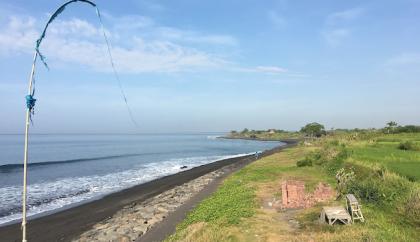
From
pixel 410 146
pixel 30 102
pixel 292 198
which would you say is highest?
pixel 30 102

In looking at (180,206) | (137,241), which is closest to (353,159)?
(180,206)

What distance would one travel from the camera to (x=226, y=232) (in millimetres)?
14852

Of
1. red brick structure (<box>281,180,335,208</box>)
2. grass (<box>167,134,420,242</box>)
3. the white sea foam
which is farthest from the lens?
the white sea foam

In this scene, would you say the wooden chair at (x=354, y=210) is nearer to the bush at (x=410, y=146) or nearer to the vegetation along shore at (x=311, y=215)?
the vegetation along shore at (x=311, y=215)

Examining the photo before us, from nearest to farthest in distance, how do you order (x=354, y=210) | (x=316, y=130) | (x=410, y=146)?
(x=354, y=210), (x=410, y=146), (x=316, y=130)

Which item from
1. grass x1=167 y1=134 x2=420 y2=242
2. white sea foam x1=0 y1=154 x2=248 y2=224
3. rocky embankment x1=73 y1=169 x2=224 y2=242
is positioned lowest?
white sea foam x1=0 y1=154 x2=248 y2=224

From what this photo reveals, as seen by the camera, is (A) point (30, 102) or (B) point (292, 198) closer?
(A) point (30, 102)

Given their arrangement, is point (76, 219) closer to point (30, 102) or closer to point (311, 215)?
point (311, 215)

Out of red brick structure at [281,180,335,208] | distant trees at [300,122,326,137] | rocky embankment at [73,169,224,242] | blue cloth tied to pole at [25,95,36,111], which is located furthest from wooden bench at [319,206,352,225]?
distant trees at [300,122,326,137]

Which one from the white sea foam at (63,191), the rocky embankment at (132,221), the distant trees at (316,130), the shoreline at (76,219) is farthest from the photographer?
the distant trees at (316,130)

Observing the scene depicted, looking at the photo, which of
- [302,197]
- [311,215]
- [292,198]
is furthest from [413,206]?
[292,198]

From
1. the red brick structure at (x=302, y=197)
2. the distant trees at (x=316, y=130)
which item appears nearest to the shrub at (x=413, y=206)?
the red brick structure at (x=302, y=197)

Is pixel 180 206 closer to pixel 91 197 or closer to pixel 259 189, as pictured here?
pixel 259 189

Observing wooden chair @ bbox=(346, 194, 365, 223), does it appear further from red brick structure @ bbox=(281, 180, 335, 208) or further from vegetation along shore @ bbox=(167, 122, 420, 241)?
red brick structure @ bbox=(281, 180, 335, 208)
